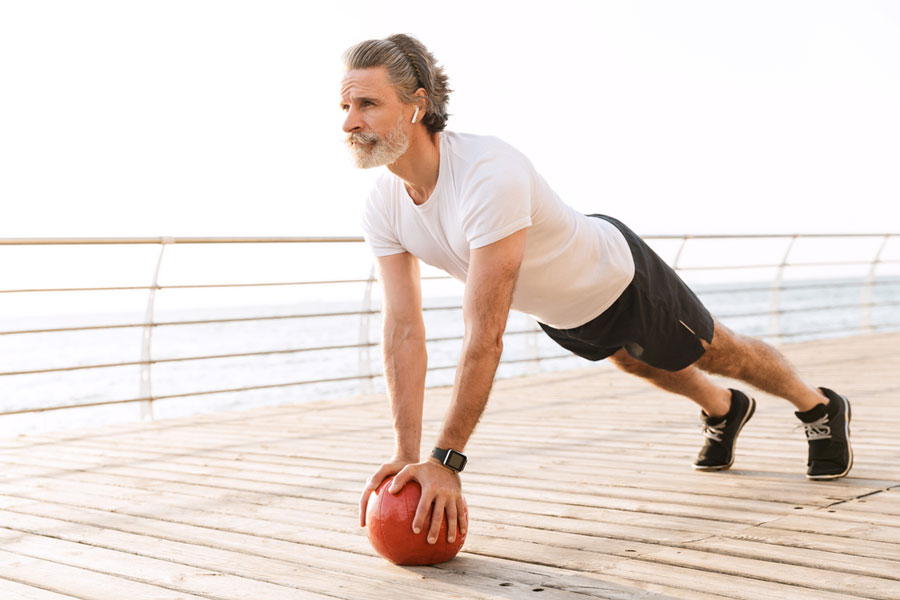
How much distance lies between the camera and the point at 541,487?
265 centimetres

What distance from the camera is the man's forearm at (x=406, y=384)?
203cm

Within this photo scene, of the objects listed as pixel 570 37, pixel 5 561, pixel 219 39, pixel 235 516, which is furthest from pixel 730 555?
pixel 219 39

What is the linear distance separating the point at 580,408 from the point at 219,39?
32.1m

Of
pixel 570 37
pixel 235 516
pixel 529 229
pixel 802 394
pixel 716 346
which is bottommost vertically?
pixel 235 516

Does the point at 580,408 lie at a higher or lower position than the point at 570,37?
lower

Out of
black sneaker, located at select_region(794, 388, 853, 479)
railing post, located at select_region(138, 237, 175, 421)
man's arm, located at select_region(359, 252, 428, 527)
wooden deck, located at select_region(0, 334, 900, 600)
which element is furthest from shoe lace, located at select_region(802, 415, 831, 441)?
railing post, located at select_region(138, 237, 175, 421)

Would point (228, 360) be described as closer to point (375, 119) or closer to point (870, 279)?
point (870, 279)

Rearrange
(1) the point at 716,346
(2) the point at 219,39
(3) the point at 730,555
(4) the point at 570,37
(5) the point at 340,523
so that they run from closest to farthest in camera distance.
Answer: (3) the point at 730,555 < (5) the point at 340,523 < (1) the point at 716,346 < (4) the point at 570,37 < (2) the point at 219,39

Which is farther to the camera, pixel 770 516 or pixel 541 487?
pixel 541 487

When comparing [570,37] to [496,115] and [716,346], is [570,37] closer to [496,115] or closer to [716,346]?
[496,115]

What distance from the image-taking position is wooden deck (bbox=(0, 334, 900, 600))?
1.73 m

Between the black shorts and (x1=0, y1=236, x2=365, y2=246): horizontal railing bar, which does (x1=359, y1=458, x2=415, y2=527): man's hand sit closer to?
the black shorts

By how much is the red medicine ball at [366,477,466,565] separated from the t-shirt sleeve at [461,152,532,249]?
509 millimetres

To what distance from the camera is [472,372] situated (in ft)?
6.07
